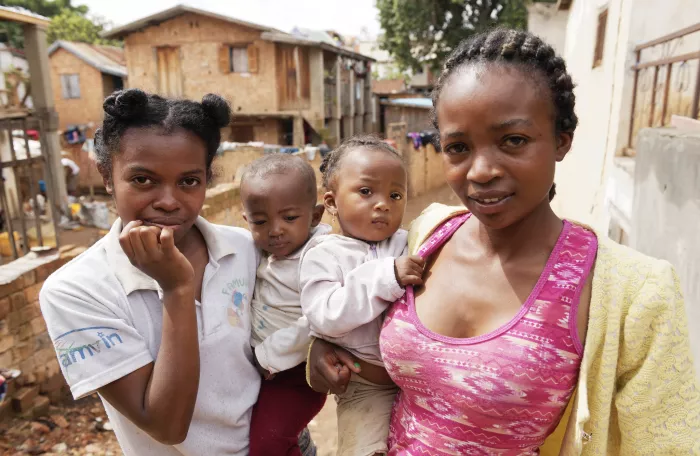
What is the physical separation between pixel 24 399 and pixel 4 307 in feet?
2.88

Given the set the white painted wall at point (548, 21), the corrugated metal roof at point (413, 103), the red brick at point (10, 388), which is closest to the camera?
the red brick at point (10, 388)

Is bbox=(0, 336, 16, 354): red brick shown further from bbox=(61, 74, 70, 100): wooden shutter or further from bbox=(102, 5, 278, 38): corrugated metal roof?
bbox=(61, 74, 70, 100): wooden shutter

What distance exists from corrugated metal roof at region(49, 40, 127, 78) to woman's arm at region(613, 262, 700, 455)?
24000 mm

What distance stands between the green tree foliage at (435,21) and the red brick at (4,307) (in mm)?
20035

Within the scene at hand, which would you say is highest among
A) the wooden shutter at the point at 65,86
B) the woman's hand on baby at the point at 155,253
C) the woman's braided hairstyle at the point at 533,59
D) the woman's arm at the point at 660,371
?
the wooden shutter at the point at 65,86

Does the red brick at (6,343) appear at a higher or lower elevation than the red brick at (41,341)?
higher

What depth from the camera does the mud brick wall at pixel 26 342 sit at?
175 inches

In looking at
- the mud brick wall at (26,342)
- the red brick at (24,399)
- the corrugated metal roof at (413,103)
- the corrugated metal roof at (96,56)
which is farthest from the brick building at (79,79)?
the red brick at (24,399)

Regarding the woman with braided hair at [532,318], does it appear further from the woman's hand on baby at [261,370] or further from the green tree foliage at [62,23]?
the green tree foliage at [62,23]

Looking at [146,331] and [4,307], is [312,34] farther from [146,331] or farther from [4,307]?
[146,331]

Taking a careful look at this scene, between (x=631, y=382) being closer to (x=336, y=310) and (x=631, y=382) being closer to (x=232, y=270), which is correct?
(x=336, y=310)

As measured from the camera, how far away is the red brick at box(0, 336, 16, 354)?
14.4ft

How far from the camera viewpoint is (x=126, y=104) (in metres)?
1.50

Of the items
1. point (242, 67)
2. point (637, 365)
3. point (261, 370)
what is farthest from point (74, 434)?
point (242, 67)
